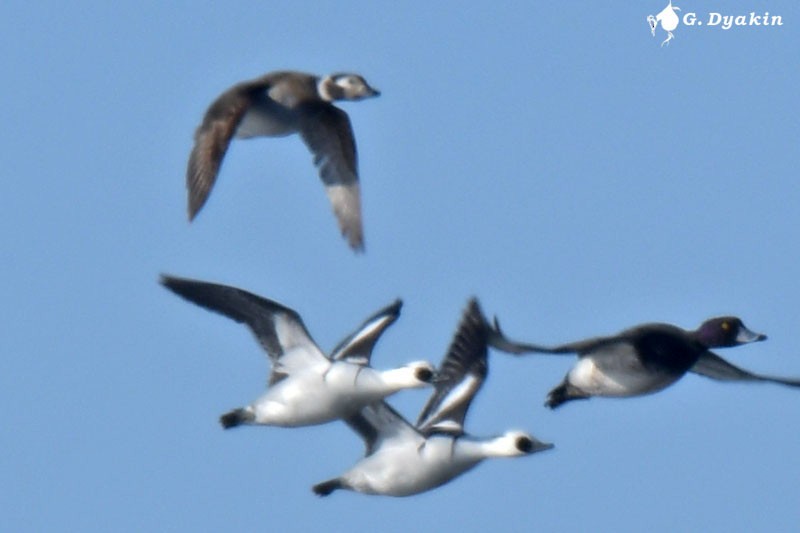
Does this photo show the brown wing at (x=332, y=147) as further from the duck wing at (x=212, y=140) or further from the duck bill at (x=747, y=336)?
the duck bill at (x=747, y=336)

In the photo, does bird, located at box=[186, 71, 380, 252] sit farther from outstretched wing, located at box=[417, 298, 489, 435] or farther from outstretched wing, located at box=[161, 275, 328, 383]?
outstretched wing, located at box=[161, 275, 328, 383]

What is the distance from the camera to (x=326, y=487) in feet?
66.3

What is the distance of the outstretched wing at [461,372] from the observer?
68.8ft

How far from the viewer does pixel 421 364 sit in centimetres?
1984

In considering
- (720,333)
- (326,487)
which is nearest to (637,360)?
(720,333)

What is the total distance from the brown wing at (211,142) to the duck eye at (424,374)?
2.12 m

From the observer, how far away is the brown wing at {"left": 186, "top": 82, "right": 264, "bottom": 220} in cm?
1994

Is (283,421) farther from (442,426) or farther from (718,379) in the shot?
(718,379)

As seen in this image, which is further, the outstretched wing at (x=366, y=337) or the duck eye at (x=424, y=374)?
the outstretched wing at (x=366, y=337)

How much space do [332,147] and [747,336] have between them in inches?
161

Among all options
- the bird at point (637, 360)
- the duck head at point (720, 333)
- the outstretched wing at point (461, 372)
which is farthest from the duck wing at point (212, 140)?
the duck head at point (720, 333)

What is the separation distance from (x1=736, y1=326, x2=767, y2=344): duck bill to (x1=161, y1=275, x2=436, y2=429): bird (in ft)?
8.51

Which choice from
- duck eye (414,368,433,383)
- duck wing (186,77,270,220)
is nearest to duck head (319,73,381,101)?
duck wing (186,77,270,220)

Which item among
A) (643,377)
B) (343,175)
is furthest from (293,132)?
(643,377)
